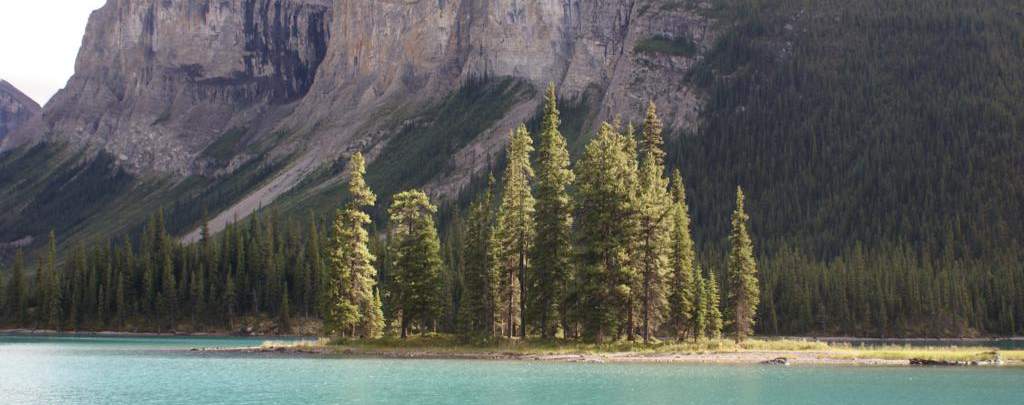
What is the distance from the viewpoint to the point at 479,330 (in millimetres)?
95750

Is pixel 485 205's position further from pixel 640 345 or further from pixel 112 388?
pixel 112 388

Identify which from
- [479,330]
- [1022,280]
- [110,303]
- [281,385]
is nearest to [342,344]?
[479,330]

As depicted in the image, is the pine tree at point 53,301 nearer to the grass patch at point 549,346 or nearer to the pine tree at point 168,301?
the pine tree at point 168,301

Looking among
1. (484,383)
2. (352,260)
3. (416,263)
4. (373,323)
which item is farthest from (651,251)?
(373,323)

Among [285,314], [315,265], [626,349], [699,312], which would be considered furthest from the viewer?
[315,265]

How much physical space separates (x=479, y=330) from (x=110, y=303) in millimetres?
104588

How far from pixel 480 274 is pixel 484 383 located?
32.8 metres

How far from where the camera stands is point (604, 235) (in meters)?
84.6

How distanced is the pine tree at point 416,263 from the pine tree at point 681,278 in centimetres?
1884

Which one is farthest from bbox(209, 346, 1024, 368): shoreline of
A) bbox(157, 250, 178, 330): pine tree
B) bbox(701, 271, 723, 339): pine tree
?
bbox(157, 250, 178, 330): pine tree

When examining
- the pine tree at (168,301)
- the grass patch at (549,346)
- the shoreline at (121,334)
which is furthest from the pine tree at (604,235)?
the pine tree at (168,301)

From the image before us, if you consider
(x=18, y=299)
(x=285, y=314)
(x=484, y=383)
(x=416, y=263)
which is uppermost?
(x=18, y=299)

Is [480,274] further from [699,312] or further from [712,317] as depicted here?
[712,317]

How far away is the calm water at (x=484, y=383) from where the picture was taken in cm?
5681
